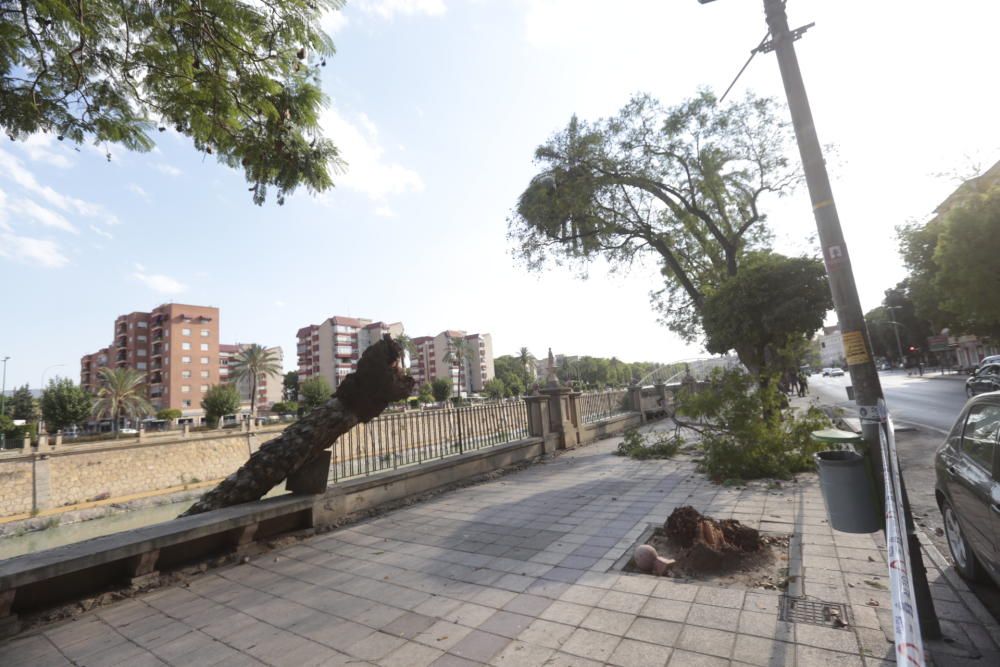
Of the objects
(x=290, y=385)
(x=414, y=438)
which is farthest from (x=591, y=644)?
(x=290, y=385)

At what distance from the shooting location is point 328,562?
459 cm

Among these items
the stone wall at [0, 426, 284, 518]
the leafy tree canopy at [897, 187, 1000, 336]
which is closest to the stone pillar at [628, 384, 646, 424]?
the leafy tree canopy at [897, 187, 1000, 336]

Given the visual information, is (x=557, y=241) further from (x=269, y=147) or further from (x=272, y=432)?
(x=272, y=432)

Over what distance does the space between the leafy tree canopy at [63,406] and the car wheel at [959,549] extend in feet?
173

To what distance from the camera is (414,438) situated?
7910mm

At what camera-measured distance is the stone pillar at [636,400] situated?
18297 millimetres

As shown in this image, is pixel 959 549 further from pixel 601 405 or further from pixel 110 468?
pixel 110 468

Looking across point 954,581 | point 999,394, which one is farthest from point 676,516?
point 999,394

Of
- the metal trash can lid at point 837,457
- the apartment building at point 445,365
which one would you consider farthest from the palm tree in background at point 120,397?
the metal trash can lid at point 837,457

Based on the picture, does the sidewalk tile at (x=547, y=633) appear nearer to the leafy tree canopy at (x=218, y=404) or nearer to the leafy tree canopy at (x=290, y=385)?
the leafy tree canopy at (x=218, y=404)

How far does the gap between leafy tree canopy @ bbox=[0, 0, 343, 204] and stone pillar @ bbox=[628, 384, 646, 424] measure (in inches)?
634

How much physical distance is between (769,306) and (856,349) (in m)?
7.46

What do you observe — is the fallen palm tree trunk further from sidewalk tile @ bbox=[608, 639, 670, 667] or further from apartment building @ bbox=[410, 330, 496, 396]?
apartment building @ bbox=[410, 330, 496, 396]

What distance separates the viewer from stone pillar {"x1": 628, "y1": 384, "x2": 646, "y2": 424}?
18.3m
